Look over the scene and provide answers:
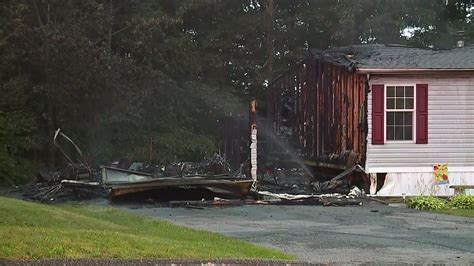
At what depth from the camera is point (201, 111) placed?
33.9 meters

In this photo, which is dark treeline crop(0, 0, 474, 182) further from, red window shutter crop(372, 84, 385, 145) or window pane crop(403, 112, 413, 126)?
window pane crop(403, 112, 413, 126)

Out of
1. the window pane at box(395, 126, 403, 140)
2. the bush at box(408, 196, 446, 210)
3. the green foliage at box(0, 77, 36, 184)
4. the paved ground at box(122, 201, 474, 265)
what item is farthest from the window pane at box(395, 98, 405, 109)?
the green foliage at box(0, 77, 36, 184)

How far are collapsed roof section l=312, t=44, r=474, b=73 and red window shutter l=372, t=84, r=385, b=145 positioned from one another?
62 centimetres

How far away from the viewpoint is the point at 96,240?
8555 millimetres

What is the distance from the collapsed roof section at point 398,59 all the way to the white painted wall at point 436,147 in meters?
0.40

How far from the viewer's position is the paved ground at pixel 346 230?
973cm

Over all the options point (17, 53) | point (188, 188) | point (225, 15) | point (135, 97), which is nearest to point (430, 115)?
point (188, 188)

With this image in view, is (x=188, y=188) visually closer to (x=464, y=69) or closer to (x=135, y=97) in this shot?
(x=464, y=69)

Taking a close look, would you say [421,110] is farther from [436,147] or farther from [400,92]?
[436,147]

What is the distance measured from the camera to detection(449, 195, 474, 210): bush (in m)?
16.7

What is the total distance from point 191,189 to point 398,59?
710cm

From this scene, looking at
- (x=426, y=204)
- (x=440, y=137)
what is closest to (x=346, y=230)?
(x=426, y=204)

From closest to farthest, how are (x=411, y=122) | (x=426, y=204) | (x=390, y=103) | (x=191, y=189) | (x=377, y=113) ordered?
(x=426, y=204), (x=191, y=189), (x=377, y=113), (x=390, y=103), (x=411, y=122)

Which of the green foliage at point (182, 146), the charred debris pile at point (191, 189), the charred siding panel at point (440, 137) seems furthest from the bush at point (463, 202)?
the green foliage at point (182, 146)
